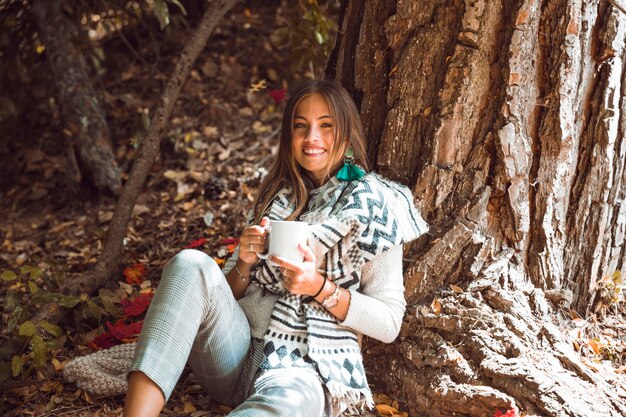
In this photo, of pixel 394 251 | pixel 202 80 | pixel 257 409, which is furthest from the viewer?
pixel 202 80

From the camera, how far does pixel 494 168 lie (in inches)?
102

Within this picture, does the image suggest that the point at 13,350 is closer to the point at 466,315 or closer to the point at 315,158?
the point at 315,158

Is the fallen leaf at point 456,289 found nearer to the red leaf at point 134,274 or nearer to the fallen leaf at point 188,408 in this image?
the fallen leaf at point 188,408

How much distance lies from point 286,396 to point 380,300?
0.54 m

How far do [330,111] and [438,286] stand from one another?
86cm

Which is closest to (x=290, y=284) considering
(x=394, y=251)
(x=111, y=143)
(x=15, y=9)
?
(x=394, y=251)

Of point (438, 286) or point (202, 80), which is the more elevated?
point (202, 80)

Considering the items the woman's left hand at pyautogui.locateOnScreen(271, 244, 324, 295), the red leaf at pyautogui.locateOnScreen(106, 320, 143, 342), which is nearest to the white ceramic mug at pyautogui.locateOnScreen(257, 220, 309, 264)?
the woman's left hand at pyautogui.locateOnScreen(271, 244, 324, 295)

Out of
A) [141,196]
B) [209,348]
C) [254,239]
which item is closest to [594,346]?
[254,239]

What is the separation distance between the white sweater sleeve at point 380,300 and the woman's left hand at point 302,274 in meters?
0.17

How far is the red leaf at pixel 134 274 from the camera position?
3488 mm

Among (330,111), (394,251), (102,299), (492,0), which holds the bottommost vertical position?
(102,299)

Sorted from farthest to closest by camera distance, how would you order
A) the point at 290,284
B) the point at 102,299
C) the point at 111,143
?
1. the point at 111,143
2. the point at 102,299
3. the point at 290,284

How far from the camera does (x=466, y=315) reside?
252cm
